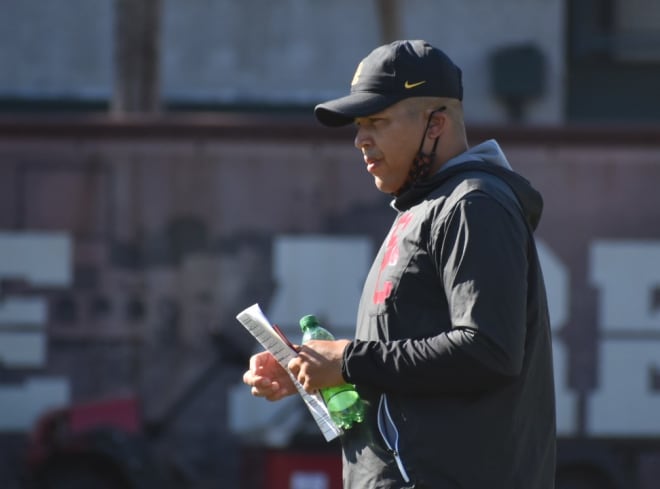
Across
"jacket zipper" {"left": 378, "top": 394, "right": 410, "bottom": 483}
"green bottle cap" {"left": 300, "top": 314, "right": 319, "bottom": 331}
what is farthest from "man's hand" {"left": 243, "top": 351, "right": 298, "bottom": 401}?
"jacket zipper" {"left": 378, "top": 394, "right": 410, "bottom": 483}

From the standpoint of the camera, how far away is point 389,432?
2898 mm

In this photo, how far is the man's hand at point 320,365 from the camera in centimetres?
293

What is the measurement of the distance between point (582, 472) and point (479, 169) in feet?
19.9

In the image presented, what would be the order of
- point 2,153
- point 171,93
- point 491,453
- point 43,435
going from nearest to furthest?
point 491,453 < point 43,435 < point 2,153 < point 171,93

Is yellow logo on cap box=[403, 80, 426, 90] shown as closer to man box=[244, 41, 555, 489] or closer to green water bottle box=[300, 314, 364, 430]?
man box=[244, 41, 555, 489]

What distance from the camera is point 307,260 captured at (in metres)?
8.74

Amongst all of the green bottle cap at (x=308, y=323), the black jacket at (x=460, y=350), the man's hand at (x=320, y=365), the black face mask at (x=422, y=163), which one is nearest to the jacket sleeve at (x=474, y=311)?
the black jacket at (x=460, y=350)

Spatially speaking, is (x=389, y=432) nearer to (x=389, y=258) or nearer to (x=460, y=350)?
(x=460, y=350)

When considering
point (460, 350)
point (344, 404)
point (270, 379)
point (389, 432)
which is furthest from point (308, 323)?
point (460, 350)

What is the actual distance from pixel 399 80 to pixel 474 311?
23.0 inches

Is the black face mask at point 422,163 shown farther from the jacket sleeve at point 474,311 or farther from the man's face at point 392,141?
the jacket sleeve at point 474,311

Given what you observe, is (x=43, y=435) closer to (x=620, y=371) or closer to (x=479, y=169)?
(x=620, y=371)

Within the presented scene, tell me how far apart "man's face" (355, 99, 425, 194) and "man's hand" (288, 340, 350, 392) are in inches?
16.5

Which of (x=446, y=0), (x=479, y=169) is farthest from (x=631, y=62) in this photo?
(x=479, y=169)
